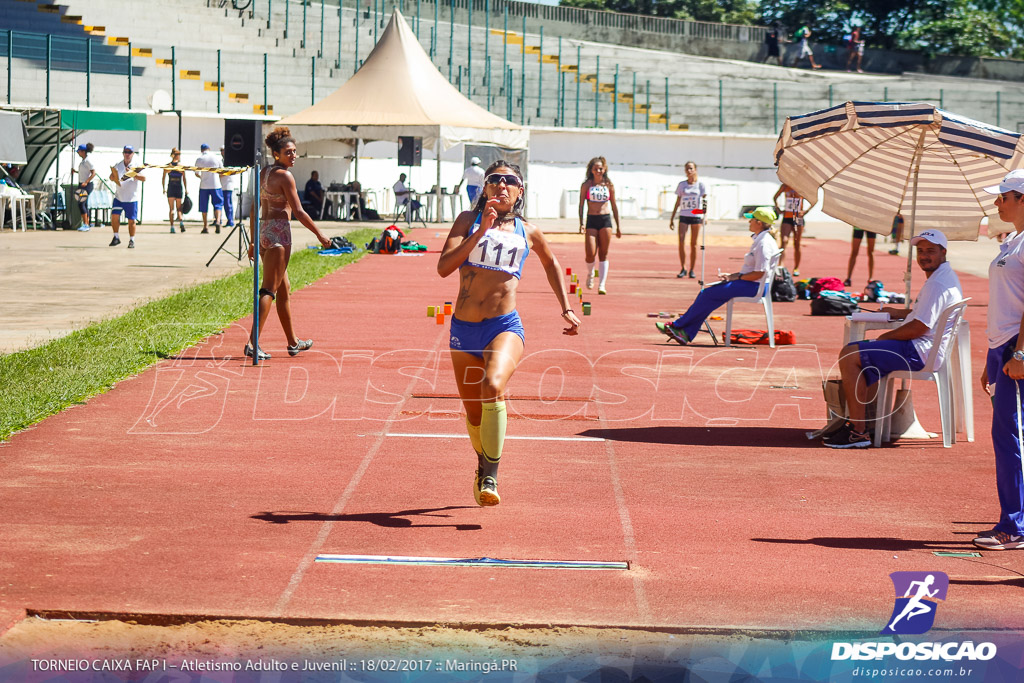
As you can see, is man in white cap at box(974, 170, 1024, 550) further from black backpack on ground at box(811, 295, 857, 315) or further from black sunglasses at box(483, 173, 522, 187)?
black backpack on ground at box(811, 295, 857, 315)

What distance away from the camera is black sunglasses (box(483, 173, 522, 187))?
23.6 feet

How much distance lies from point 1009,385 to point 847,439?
2.89 m

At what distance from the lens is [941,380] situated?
934 cm

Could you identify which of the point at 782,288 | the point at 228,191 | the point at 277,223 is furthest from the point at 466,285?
the point at 228,191

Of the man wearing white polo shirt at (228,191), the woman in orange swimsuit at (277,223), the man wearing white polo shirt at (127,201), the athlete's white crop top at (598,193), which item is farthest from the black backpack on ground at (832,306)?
the man wearing white polo shirt at (228,191)

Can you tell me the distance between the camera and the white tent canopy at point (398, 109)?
34.4 metres

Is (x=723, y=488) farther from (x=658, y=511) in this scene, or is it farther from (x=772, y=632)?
(x=772, y=632)

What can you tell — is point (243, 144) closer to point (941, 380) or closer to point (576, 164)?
point (941, 380)

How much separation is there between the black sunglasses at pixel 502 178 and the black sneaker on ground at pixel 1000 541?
3209mm

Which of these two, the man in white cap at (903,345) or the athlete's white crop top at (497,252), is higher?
the athlete's white crop top at (497,252)

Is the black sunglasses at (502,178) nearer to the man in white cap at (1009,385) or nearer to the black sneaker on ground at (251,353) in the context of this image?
the man in white cap at (1009,385)

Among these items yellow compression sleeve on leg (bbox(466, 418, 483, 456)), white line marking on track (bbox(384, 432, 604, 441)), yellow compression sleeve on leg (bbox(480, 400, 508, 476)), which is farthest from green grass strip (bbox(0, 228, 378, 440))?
yellow compression sleeve on leg (bbox(480, 400, 508, 476))

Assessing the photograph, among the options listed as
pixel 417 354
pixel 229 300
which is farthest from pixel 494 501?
pixel 229 300

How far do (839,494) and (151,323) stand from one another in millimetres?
9128
